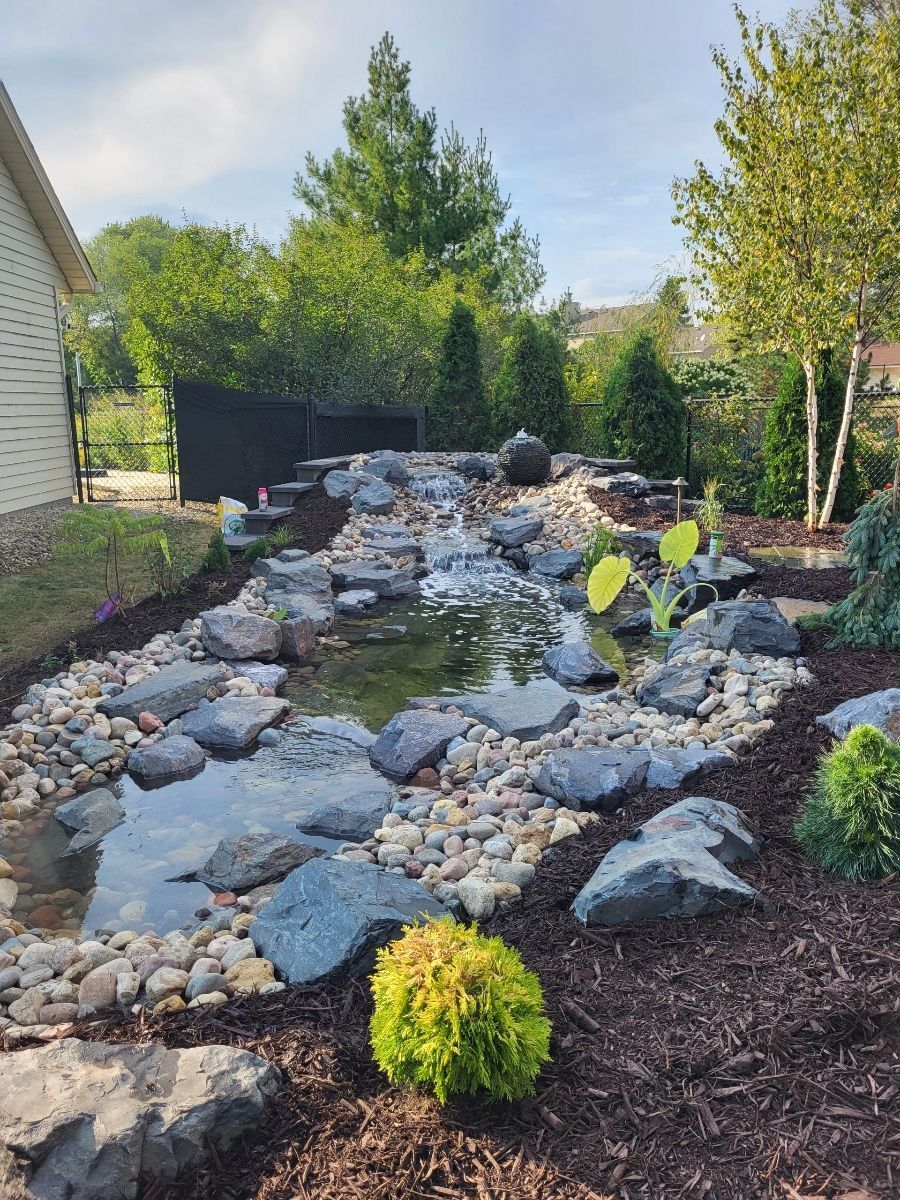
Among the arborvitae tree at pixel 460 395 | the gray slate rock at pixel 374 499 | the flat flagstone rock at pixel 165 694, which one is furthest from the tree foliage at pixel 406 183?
the flat flagstone rock at pixel 165 694

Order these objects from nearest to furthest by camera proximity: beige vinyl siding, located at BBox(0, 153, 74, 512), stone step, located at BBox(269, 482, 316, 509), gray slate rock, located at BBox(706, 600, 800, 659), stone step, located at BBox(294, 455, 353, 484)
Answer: gray slate rock, located at BBox(706, 600, 800, 659)
stone step, located at BBox(269, 482, 316, 509)
beige vinyl siding, located at BBox(0, 153, 74, 512)
stone step, located at BBox(294, 455, 353, 484)

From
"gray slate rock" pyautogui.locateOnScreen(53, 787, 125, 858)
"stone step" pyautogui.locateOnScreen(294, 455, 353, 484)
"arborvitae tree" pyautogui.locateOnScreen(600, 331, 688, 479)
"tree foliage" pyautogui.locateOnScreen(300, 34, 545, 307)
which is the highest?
"tree foliage" pyautogui.locateOnScreen(300, 34, 545, 307)

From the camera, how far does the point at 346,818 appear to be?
3.76 metres

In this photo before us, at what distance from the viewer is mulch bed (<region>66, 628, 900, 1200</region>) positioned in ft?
5.60

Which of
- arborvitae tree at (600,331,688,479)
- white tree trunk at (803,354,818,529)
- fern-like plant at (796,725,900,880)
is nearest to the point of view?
fern-like plant at (796,725,900,880)

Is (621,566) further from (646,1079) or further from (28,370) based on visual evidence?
(28,370)

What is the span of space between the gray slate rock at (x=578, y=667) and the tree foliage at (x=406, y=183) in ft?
53.8

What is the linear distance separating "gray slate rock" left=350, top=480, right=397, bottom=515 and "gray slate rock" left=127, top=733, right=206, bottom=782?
6.01 m

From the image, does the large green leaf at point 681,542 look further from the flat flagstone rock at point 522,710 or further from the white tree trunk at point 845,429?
the white tree trunk at point 845,429

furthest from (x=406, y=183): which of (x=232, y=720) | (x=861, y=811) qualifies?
(x=861, y=811)

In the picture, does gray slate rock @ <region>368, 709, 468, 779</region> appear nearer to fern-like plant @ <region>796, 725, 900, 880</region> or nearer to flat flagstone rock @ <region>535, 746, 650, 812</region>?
flat flagstone rock @ <region>535, 746, 650, 812</region>

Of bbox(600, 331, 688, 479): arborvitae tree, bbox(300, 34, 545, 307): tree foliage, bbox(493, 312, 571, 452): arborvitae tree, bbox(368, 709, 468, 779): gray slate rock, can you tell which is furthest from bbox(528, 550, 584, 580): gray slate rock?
bbox(300, 34, 545, 307): tree foliage

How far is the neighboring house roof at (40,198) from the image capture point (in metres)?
10.1

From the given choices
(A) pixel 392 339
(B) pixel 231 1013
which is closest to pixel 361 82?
(A) pixel 392 339
